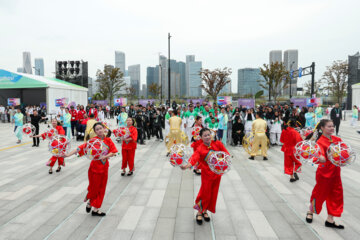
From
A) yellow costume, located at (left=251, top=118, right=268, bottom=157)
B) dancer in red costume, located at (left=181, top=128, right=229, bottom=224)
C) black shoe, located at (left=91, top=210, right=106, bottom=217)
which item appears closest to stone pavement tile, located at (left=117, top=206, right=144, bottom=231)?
black shoe, located at (left=91, top=210, right=106, bottom=217)

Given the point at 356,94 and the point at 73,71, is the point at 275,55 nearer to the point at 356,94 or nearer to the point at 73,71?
the point at 356,94

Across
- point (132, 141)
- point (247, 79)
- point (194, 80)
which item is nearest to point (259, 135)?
point (132, 141)

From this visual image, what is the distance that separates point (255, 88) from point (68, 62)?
55881 mm

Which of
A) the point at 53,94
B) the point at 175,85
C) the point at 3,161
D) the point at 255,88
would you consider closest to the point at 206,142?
the point at 3,161

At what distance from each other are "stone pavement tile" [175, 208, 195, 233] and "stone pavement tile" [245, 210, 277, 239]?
1053mm

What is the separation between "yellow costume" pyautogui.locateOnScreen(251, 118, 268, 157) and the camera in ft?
27.7

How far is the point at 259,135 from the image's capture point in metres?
8.50

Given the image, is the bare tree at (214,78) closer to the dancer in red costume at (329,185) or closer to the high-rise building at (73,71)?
the high-rise building at (73,71)

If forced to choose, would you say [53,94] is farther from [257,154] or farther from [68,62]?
[257,154]

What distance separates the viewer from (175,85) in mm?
87125

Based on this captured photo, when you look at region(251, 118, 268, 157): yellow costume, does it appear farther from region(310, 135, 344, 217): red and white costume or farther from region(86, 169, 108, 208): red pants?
region(86, 169, 108, 208): red pants

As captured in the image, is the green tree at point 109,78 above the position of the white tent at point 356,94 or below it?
above

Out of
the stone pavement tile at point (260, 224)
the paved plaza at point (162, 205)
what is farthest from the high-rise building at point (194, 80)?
the stone pavement tile at point (260, 224)

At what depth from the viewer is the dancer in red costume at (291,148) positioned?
6.36m
